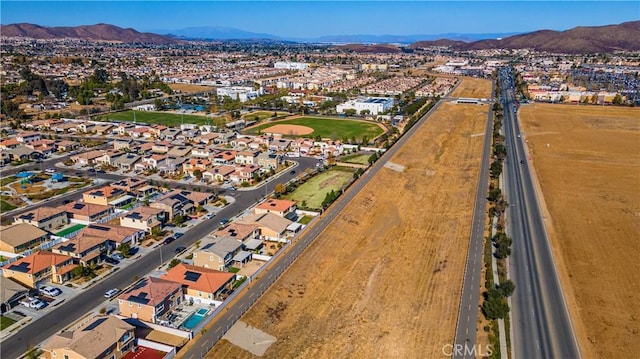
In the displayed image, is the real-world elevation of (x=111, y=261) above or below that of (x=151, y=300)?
below

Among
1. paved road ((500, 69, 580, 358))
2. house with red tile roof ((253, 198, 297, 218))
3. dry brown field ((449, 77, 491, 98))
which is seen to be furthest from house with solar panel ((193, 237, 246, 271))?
dry brown field ((449, 77, 491, 98))

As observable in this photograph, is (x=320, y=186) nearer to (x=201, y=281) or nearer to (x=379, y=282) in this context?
(x=379, y=282)

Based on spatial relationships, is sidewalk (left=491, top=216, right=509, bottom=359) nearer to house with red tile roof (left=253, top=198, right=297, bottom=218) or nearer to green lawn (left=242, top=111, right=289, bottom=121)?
house with red tile roof (left=253, top=198, right=297, bottom=218)

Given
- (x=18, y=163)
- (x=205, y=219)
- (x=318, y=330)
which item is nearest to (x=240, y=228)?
(x=205, y=219)

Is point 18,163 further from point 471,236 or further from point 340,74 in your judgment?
point 340,74

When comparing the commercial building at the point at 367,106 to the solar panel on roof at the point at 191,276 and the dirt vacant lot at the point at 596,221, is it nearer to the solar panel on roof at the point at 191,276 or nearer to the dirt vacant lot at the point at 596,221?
the dirt vacant lot at the point at 596,221

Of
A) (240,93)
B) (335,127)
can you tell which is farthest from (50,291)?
(240,93)
